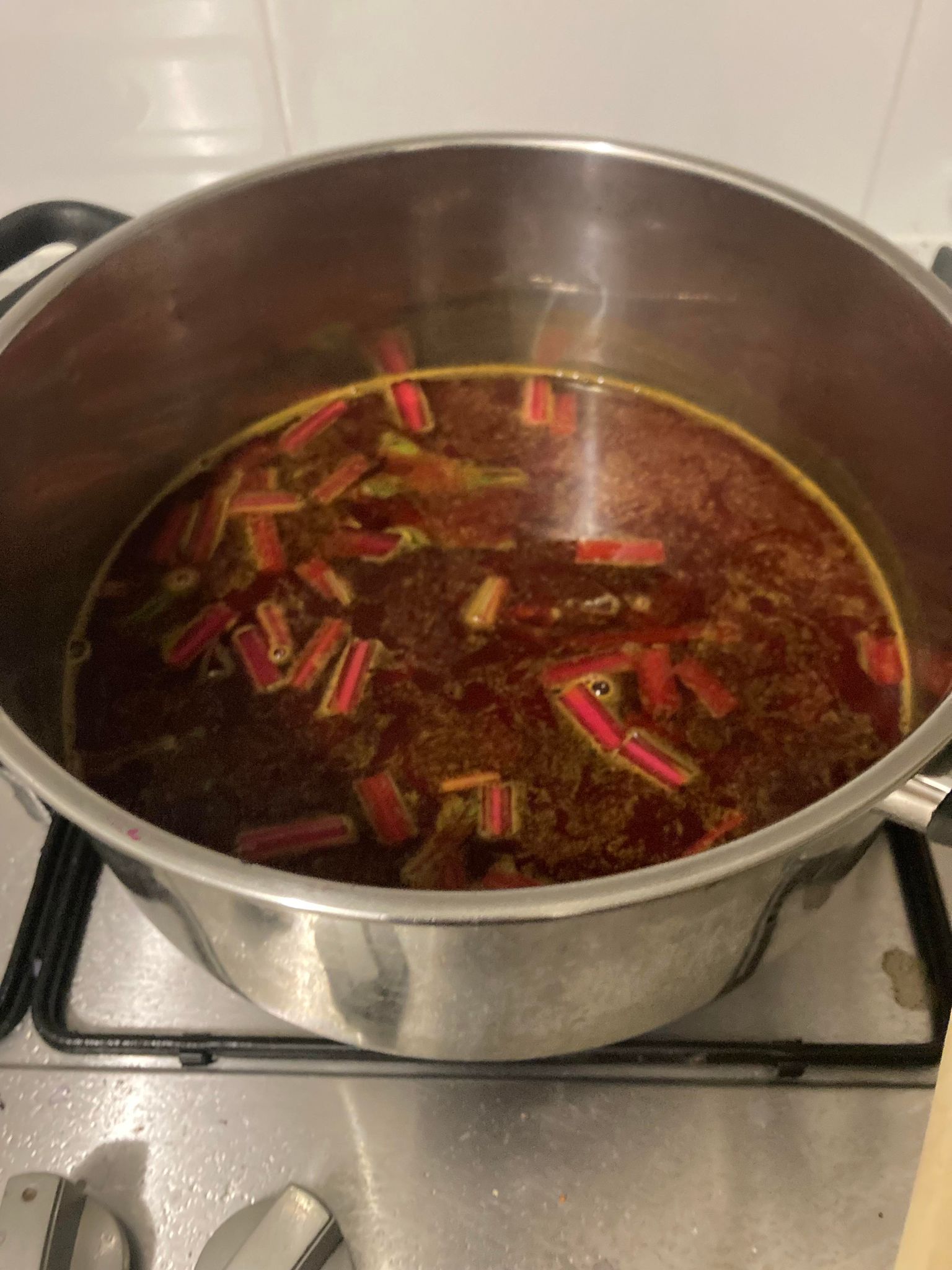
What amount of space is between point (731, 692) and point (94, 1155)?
59 centimetres

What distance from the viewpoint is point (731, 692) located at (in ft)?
2.85

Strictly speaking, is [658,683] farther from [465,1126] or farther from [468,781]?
[465,1126]

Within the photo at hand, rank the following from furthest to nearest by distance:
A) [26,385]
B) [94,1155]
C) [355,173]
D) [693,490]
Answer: [693,490], [355,173], [26,385], [94,1155]

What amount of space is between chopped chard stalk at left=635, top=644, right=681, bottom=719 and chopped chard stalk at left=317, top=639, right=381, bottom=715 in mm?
232

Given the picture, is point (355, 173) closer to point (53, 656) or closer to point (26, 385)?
point (26, 385)

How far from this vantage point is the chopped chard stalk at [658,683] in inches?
33.7

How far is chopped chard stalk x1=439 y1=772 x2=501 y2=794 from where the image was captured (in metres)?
0.81

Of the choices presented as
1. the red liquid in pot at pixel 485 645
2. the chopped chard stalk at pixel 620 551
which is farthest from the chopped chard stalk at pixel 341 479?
the chopped chard stalk at pixel 620 551

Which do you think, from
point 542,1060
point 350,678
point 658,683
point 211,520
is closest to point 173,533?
point 211,520

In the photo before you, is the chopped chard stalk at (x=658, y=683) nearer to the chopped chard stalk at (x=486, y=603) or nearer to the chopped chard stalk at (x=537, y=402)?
the chopped chard stalk at (x=486, y=603)

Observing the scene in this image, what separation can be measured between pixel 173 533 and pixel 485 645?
13.9 inches

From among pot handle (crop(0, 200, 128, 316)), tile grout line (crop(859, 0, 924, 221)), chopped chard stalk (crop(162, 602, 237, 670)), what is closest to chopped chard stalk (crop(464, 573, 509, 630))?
chopped chard stalk (crop(162, 602, 237, 670))

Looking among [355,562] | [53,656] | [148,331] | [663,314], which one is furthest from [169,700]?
[663,314]

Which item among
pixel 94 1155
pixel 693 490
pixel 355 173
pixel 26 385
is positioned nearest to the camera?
pixel 94 1155
